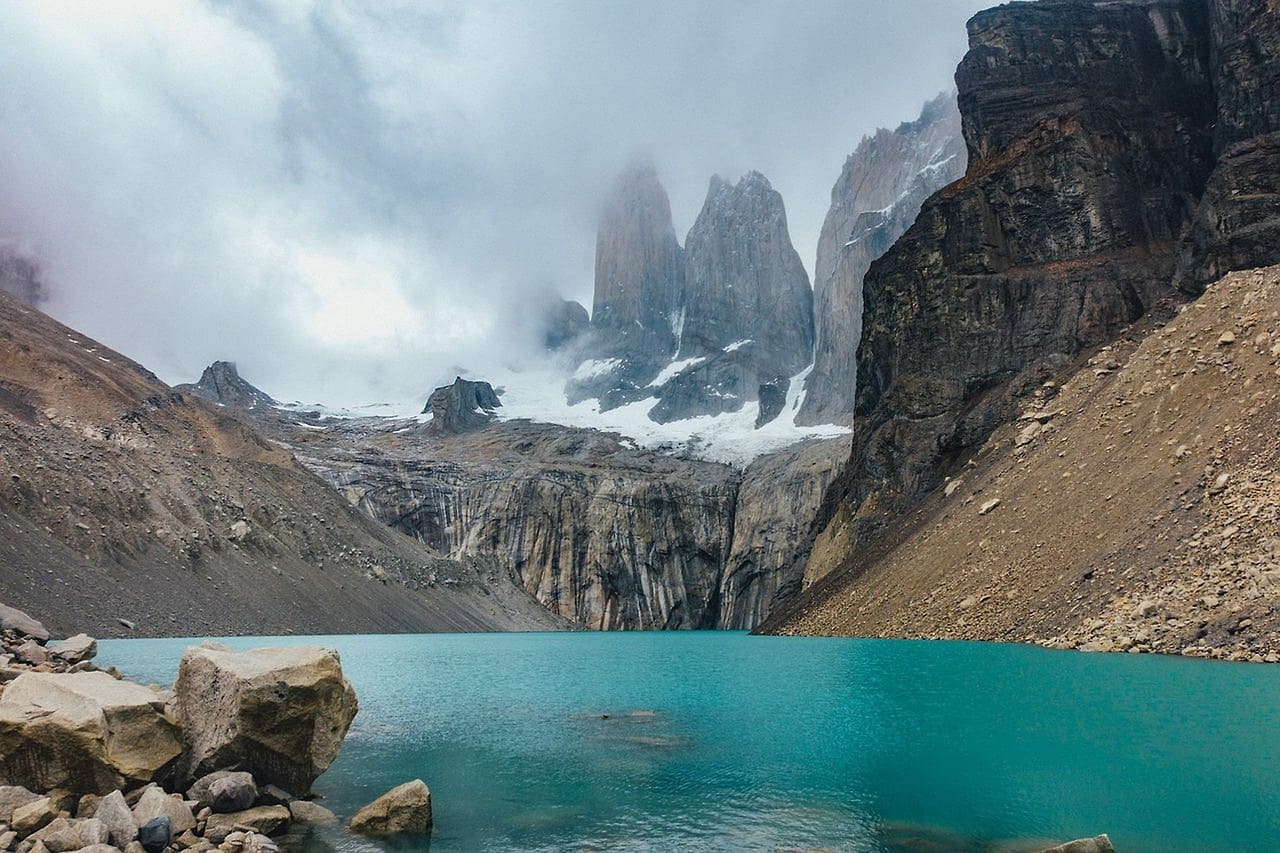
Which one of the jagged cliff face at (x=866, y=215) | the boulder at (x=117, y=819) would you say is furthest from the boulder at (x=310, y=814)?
the jagged cliff face at (x=866, y=215)

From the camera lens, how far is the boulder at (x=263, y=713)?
44.4 ft

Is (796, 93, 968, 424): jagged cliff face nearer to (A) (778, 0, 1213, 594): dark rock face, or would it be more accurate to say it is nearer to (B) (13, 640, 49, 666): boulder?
(A) (778, 0, 1213, 594): dark rock face

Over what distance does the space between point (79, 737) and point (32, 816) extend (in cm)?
151

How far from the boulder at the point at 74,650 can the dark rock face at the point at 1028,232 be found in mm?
52712

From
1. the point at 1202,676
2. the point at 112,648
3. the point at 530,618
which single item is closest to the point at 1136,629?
the point at 1202,676

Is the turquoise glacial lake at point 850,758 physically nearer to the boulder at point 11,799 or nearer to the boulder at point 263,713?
the boulder at point 263,713

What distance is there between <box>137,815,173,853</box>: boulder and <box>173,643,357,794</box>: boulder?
2827 millimetres

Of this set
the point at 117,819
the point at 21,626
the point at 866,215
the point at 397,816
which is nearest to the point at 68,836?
the point at 117,819

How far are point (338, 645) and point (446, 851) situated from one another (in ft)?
154

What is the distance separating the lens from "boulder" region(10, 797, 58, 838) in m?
10.4

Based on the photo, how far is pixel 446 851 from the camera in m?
12.1

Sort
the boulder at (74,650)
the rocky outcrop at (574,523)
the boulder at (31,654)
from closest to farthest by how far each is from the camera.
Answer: the boulder at (31,654) → the boulder at (74,650) → the rocky outcrop at (574,523)

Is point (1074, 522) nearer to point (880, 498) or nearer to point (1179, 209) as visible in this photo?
point (880, 498)

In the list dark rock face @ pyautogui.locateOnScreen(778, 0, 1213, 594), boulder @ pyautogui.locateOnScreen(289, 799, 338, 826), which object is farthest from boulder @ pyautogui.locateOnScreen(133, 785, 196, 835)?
dark rock face @ pyautogui.locateOnScreen(778, 0, 1213, 594)
